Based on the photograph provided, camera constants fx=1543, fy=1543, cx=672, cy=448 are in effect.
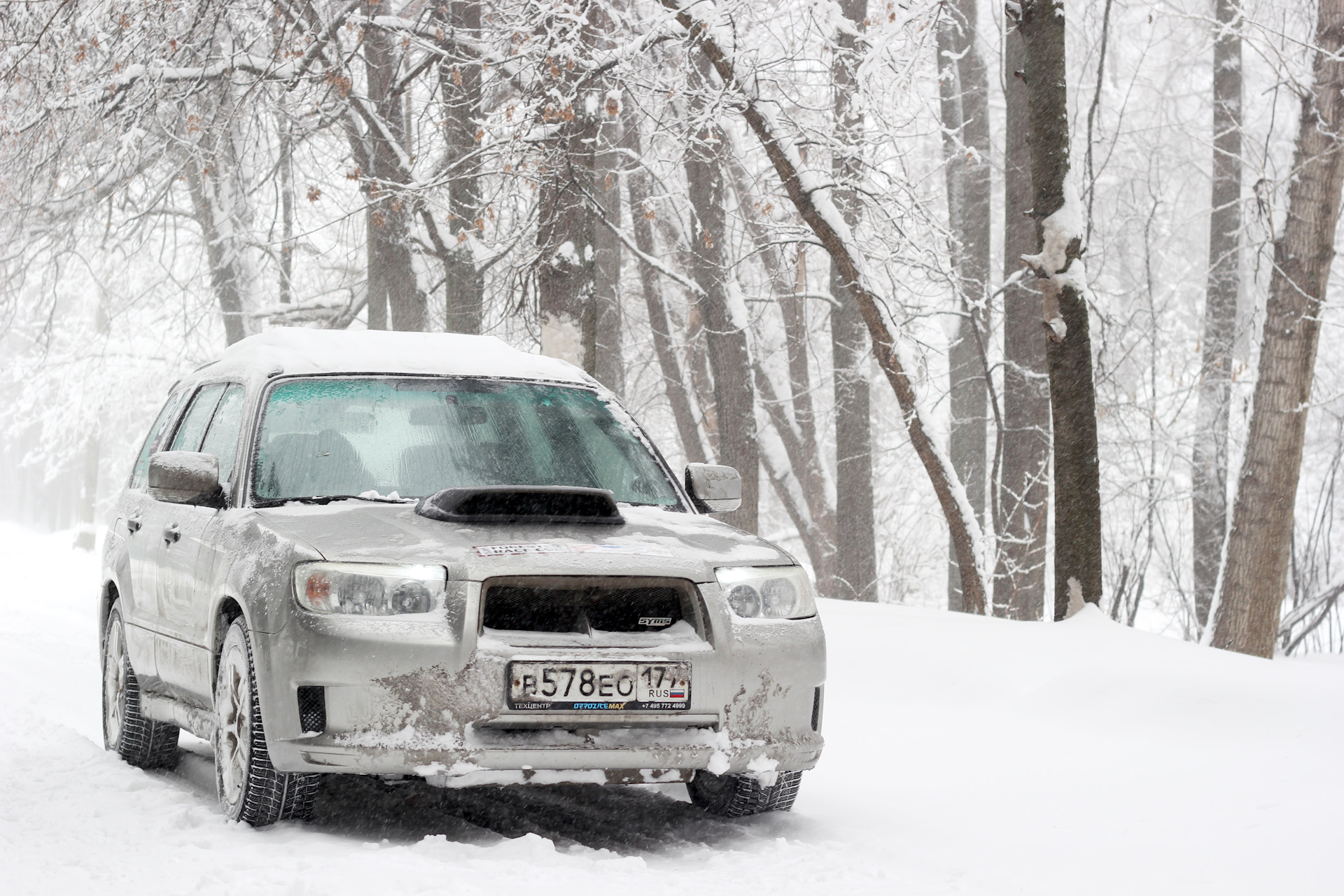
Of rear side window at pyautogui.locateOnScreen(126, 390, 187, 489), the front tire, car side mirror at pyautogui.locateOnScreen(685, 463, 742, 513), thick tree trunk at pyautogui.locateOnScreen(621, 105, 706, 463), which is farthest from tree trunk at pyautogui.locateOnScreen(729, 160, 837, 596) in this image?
the front tire

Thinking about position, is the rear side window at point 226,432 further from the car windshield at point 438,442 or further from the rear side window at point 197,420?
the car windshield at point 438,442

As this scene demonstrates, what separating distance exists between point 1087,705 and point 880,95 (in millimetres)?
6081

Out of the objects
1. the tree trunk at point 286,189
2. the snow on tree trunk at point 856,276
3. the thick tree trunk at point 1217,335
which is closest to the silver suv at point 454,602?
the snow on tree trunk at point 856,276

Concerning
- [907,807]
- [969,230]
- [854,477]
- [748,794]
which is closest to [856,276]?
[907,807]

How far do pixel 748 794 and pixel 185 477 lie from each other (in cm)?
230

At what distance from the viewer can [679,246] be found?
67.3ft

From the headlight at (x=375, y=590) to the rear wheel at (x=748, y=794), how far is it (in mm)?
1293

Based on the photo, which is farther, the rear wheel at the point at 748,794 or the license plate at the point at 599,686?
the rear wheel at the point at 748,794

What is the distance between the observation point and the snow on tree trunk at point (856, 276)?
11328 millimetres

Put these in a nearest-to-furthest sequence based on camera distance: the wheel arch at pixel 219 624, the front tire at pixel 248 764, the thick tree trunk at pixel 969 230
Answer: the front tire at pixel 248 764 → the wheel arch at pixel 219 624 → the thick tree trunk at pixel 969 230

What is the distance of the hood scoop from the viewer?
5059 millimetres

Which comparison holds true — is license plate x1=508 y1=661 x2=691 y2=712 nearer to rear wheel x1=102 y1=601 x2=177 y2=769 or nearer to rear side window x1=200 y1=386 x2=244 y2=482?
rear side window x1=200 y1=386 x2=244 y2=482

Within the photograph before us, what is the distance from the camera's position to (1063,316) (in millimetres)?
9531

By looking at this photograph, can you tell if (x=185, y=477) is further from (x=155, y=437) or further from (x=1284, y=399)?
(x=1284, y=399)
